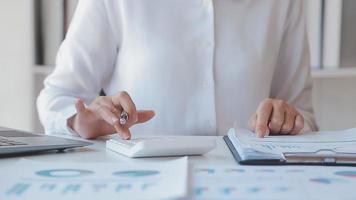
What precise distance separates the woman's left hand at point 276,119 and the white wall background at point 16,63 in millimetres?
868

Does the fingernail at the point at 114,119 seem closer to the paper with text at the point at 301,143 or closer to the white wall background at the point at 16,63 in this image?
the paper with text at the point at 301,143

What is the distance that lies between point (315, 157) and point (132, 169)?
211 millimetres

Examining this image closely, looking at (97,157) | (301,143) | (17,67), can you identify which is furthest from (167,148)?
(17,67)

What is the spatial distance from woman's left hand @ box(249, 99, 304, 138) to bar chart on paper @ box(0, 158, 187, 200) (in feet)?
1.06

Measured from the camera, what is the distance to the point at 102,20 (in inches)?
42.9

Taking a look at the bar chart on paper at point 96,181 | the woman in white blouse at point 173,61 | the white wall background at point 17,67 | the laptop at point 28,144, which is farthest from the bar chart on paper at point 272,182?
the white wall background at point 17,67

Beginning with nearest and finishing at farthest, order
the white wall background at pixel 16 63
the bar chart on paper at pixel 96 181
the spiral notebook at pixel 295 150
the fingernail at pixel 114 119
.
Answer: the bar chart on paper at pixel 96 181 < the spiral notebook at pixel 295 150 < the fingernail at pixel 114 119 < the white wall background at pixel 16 63

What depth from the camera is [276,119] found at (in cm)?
87

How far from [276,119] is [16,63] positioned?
36.8 inches

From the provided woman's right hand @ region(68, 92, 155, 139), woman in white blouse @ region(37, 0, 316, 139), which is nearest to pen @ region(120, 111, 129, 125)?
woman's right hand @ region(68, 92, 155, 139)

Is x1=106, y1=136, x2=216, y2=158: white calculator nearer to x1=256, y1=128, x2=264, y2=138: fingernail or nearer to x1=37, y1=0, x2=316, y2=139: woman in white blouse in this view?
x1=256, y1=128, x2=264, y2=138: fingernail

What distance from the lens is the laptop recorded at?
0.66 metres

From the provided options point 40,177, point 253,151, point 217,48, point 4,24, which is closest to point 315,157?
point 253,151

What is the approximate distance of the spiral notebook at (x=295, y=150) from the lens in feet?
2.01
